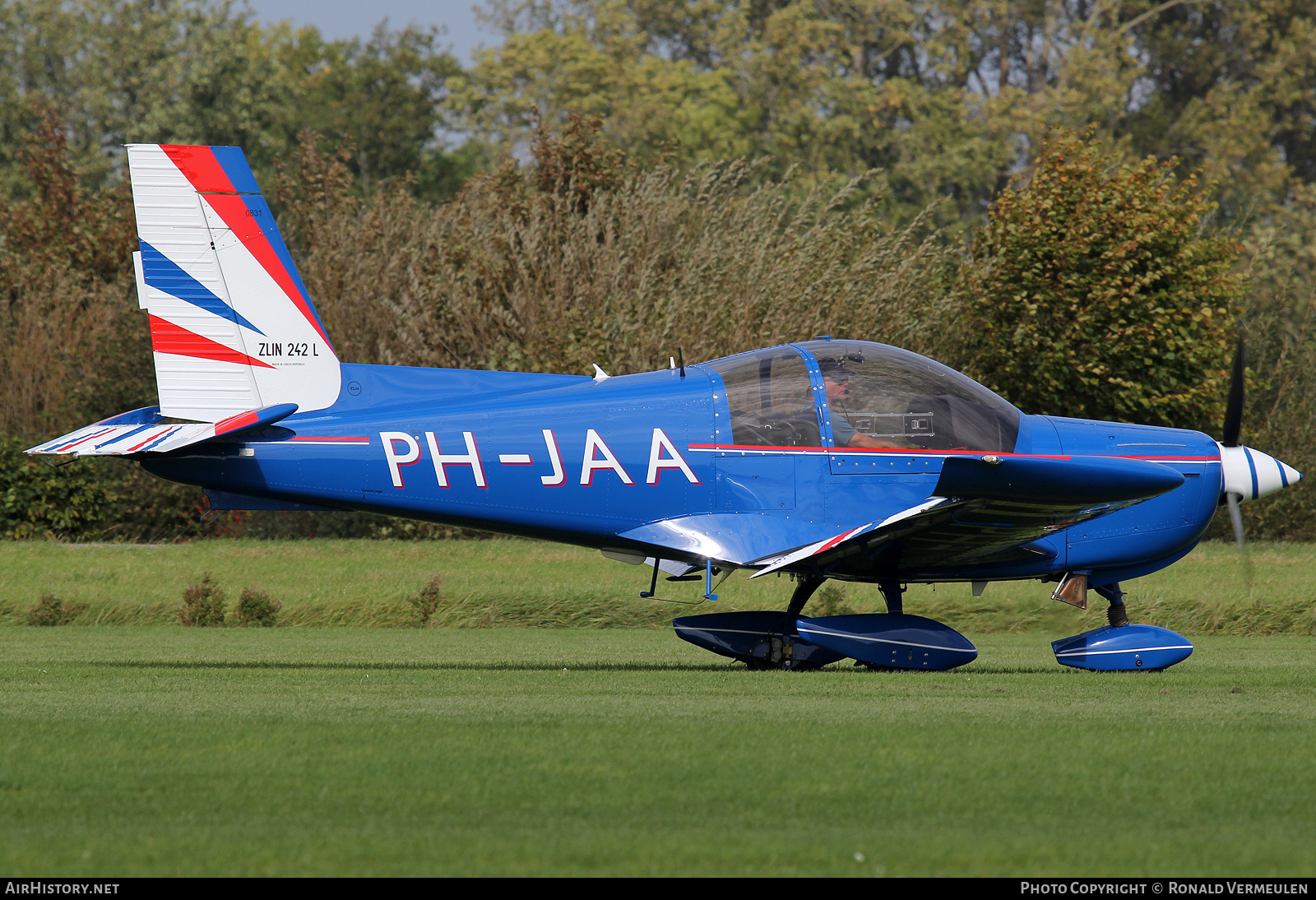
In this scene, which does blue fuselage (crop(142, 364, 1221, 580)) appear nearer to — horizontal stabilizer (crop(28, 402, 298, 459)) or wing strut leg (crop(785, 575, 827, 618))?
horizontal stabilizer (crop(28, 402, 298, 459))

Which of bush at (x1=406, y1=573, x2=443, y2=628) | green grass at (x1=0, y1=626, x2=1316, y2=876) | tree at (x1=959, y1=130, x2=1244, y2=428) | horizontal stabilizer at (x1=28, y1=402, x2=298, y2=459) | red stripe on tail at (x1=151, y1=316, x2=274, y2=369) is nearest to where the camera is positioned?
green grass at (x1=0, y1=626, x2=1316, y2=876)

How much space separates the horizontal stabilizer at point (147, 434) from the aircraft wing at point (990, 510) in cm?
371

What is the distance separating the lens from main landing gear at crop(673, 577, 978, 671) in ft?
34.0

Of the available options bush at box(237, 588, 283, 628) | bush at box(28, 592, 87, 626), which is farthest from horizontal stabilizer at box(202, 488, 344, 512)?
bush at box(28, 592, 87, 626)

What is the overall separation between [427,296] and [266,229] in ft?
47.7

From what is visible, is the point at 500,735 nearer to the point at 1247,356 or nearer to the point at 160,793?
the point at 160,793

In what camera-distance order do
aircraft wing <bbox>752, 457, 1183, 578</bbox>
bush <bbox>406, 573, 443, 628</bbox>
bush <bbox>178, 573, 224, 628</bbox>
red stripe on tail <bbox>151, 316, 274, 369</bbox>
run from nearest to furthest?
aircraft wing <bbox>752, 457, 1183, 578</bbox> → red stripe on tail <bbox>151, 316, 274, 369</bbox> → bush <bbox>178, 573, 224, 628</bbox> → bush <bbox>406, 573, 443, 628</bbox>

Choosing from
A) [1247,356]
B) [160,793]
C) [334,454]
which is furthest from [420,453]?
[1247,356]

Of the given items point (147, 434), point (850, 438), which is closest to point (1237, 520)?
point (850, 438)

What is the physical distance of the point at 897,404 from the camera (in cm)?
1040

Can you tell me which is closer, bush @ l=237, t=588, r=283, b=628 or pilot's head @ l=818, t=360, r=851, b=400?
pilot's head @ l=818, t=360, r=851, b=400

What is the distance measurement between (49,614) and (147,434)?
743 centimetres

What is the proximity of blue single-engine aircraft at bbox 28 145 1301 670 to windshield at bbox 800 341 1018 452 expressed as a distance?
1 centimetres
